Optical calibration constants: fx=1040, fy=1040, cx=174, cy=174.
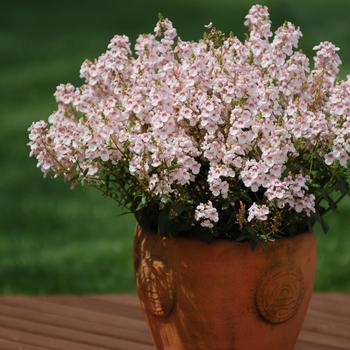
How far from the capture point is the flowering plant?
2.67 meters

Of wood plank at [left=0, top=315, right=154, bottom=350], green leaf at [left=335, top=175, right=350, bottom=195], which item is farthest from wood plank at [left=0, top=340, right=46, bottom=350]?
green leaf at [left=335, top=175, right=350, bottom=195]

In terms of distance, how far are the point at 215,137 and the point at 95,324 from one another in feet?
3.51

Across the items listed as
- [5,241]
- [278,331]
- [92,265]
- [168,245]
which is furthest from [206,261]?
[5,241]

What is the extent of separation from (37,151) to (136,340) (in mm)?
847

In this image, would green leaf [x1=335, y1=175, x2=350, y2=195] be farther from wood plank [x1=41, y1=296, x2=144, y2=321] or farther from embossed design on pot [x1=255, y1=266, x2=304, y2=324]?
wood plank [x1=41, y1=296, x2=144, y2=321]

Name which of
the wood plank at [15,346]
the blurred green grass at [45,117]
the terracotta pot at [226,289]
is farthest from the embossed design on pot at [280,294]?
the blurred green grass at [45,117]

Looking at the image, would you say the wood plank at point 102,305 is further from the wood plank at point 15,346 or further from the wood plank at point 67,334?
the wood plank at point 15,346

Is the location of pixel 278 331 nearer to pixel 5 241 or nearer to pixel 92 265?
pixel 92 265

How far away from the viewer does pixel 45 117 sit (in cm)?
698

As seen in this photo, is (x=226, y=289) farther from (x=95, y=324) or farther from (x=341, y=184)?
(x=95, y=324)

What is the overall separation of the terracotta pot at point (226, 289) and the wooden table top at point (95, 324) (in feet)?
1.68

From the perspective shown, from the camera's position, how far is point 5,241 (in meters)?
5.05

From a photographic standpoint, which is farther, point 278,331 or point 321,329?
point 321,329

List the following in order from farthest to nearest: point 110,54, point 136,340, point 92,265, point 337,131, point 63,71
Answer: point 63,71 < point 92,265 < point 136,340 < point 110,54 < point 337,131
